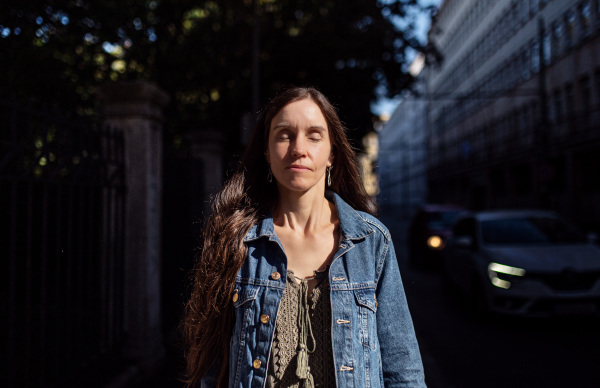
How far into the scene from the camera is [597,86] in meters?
24.6

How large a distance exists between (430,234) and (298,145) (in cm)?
1136

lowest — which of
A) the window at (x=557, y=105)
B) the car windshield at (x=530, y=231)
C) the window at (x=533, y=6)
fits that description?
the car windshield at (x=530, y=231)

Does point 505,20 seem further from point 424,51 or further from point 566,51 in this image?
point 424,51

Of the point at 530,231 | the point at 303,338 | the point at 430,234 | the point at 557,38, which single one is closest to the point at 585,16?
the point at 557,38

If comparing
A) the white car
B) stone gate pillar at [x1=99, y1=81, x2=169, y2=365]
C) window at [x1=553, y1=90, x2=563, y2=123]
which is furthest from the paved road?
window at [x1=553, y1=90, x2=563, y2=123]

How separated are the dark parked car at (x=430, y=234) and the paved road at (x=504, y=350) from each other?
420cm

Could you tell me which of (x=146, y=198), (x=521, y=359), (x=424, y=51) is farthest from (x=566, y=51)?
(x=146, y=198)

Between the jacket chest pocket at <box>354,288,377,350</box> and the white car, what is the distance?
5.38m

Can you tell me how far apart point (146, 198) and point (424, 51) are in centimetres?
1227

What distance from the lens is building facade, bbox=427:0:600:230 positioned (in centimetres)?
2470

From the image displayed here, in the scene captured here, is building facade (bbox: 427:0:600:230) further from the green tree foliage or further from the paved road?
the paved road

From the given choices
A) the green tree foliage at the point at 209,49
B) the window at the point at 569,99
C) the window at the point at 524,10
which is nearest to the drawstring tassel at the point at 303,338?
the green tree foliage at the point at 209,49

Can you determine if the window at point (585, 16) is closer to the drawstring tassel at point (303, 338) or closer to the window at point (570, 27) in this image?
the window at point (570, 27)

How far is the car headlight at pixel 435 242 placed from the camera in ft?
41.5
